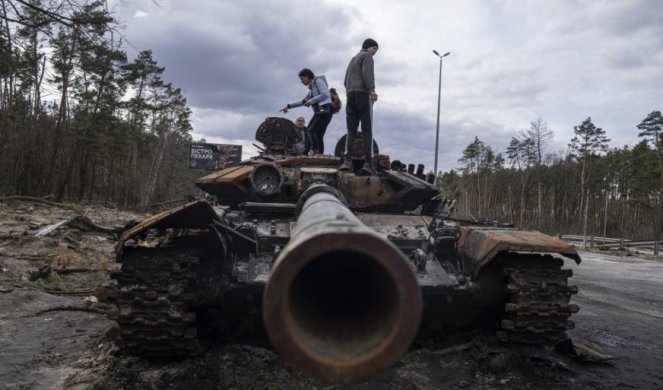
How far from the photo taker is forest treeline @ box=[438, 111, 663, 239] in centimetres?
5112

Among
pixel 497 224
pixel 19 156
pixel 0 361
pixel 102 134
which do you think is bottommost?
pixel 0 361

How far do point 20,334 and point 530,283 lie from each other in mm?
5698

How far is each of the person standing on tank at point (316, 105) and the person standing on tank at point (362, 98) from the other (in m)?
1.63

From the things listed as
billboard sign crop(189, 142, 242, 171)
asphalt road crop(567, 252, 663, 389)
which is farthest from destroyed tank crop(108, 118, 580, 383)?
billboard sign crop(189, 142, 242, 171)

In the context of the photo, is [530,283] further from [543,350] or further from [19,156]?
[19,156]

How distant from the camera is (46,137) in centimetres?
2841

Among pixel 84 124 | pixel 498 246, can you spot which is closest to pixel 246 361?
pixel 498 246

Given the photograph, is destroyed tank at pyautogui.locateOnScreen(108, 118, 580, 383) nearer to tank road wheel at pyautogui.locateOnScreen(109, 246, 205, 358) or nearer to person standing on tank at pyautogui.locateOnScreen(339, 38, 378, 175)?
tank road wheel at pyautogui.locateOnScreen(109, 246, 205, 358)

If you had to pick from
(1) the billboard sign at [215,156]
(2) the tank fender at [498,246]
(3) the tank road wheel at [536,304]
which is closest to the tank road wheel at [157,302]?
(2) the tank fender at [498,246]

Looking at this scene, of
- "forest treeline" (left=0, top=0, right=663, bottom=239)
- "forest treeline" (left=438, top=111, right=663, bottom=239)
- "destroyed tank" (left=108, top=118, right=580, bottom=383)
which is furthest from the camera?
"forest treeline" (left=438, top=111, right=663, bottom=239)

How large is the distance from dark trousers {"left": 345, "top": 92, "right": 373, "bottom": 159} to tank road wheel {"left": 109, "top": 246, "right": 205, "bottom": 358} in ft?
9.55

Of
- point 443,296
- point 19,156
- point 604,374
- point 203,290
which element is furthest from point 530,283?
point 19,156

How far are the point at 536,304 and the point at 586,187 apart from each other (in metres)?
53.0

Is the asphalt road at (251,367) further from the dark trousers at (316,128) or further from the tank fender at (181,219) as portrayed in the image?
the dark trousers at (316,128)
